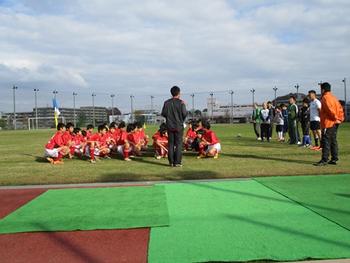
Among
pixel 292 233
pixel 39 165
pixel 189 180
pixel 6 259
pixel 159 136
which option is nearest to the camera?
pixel 6 259

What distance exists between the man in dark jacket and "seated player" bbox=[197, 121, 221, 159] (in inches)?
75.3

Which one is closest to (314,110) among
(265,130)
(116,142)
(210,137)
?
(210,137)

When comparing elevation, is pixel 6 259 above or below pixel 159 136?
below

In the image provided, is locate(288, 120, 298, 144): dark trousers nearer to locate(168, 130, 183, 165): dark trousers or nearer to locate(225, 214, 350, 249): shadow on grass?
locate(168, 130, 183, 165): dark trousers

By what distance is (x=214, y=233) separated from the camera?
16.9 ft

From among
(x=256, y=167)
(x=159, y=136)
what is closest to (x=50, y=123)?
(x=159, y=136)

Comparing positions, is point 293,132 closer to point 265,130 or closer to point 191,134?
point 265,130

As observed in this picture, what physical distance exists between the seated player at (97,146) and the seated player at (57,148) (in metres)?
0.70

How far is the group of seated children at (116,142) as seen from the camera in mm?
12789

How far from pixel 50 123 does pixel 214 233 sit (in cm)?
5721

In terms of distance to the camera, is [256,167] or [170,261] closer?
[170,261]

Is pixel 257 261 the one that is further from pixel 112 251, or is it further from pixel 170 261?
pixel 112 251

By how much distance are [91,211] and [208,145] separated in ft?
22.6

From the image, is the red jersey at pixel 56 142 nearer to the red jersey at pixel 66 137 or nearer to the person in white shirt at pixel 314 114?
the red jersey at pixel 66 137
